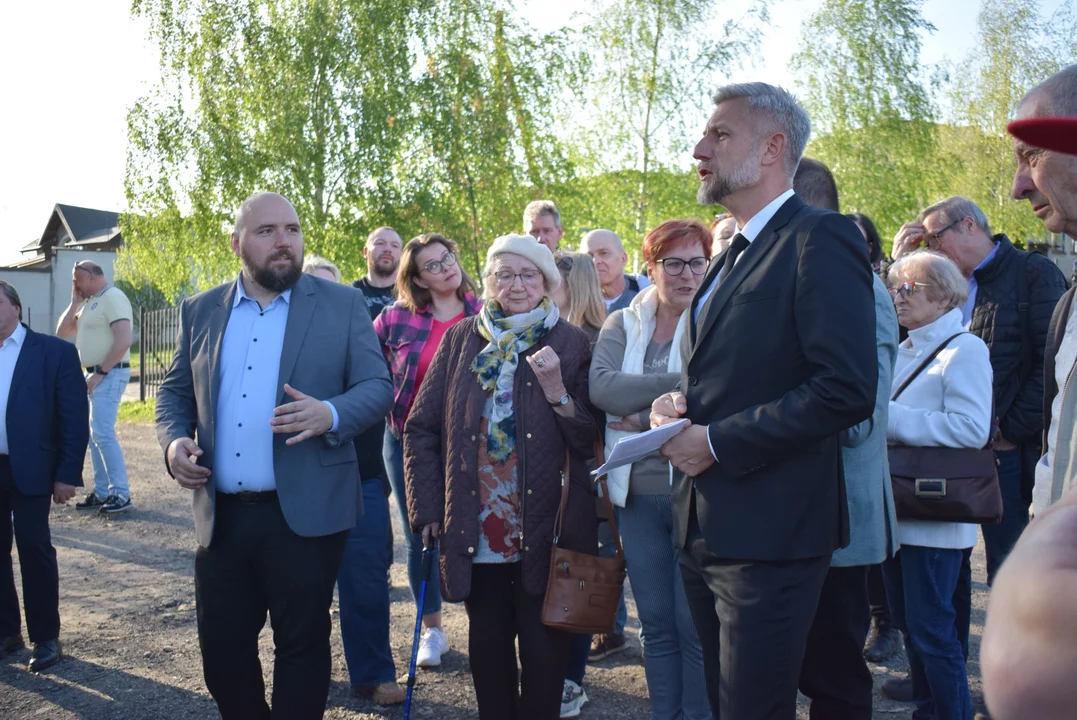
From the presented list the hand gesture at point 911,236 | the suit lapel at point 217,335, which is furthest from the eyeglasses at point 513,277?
the hand gesture at point 911,236

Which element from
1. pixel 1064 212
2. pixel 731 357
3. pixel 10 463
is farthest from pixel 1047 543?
pixel 10 463

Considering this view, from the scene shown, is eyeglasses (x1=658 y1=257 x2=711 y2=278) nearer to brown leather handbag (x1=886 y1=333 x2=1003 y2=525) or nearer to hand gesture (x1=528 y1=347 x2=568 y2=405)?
hand gesture (x1=528 y1=347 x2=568 y2=405)

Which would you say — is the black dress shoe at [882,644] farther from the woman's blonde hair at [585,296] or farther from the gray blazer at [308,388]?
the gray blazer at [308,388]

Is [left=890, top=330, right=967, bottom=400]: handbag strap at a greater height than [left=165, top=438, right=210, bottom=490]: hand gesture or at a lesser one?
greater

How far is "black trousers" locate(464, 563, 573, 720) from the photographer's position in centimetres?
372

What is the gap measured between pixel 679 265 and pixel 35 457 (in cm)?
401

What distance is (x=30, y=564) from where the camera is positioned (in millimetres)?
5398

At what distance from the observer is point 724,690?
103 inches

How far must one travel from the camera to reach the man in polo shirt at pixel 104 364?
366 inches

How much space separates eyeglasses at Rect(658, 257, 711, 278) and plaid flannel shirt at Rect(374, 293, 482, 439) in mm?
1451

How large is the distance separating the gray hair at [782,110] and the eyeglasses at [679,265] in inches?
48.7

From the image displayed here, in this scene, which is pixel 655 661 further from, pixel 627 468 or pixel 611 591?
pixel 627 468

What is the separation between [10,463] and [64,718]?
1.68m

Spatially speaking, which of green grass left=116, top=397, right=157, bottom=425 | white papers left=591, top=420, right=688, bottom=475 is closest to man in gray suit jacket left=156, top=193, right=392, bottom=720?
white papers left=591, top=420, right=688, bottom=475
